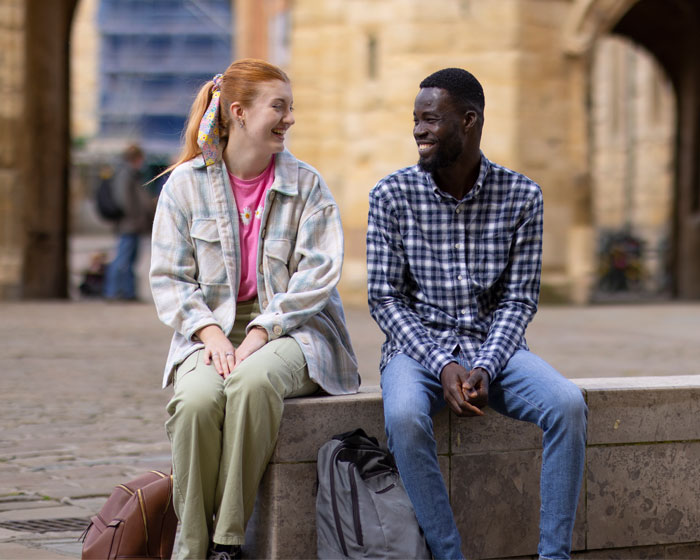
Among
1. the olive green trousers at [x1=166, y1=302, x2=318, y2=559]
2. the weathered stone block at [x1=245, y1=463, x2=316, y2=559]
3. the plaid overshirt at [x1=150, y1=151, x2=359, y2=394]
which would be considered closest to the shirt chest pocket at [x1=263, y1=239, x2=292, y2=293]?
the plaid overshirt at [x1=150, y1=151, x2=359, y2=394]

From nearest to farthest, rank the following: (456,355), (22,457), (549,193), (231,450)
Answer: (231,450)
(456,355)
(22,457)
(549,193)

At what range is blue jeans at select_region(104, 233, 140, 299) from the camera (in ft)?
54.9

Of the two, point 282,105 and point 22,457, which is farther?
point 22,457

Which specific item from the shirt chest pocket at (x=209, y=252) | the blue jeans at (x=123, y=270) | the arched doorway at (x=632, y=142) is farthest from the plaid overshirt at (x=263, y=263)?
the arched doorway at (x=632, y=142)

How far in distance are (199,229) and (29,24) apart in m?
12.5

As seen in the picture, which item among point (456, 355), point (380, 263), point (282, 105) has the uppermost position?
point (282, 105)

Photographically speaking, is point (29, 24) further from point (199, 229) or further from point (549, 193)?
point (199, 229)

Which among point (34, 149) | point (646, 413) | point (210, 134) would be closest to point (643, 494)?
point (646, 413)

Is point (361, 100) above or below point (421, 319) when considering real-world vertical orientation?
above

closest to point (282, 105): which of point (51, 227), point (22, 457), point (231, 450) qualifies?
point (231, 450)

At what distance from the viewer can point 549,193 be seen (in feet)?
51.9

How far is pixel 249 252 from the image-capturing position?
4.52 meters

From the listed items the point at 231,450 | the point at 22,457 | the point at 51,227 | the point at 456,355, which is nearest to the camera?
the point at 231,450

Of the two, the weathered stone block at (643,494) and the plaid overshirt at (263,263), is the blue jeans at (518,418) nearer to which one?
the plaid overshirt at (263,263)
